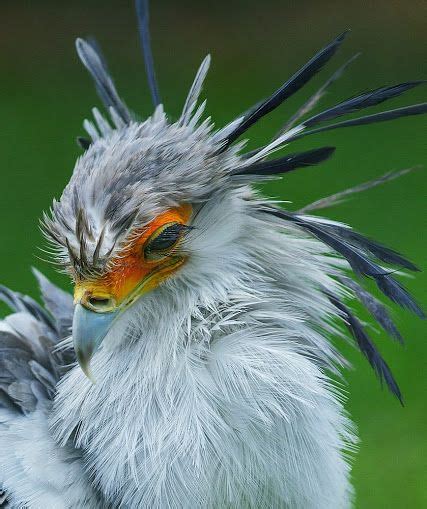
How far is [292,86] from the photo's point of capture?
1.63 meters

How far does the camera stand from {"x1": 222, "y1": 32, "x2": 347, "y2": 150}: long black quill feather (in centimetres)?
161

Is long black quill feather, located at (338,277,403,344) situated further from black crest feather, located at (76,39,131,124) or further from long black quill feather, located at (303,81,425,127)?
black crest feather, located at (76,39,131,124)

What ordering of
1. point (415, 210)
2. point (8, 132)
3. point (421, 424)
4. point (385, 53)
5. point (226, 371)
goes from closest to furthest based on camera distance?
point (226, 371)
point (421, 424)
point (415, 210)
point (8, 132)
point (385, 53)

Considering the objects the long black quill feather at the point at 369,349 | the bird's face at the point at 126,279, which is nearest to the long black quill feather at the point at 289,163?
the bird's face at the point at 126,279

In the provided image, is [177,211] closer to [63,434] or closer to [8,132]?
[63,434]

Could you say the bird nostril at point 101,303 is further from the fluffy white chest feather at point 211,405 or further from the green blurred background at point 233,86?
the green blurred background at point 233,86

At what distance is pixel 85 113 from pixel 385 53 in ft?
5.59

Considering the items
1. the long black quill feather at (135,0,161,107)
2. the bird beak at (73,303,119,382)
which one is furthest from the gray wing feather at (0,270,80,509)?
the long black quill feather at (135,0,161,107)

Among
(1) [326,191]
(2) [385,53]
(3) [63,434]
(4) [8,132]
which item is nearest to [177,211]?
(3) [63,434]

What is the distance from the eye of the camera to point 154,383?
1.62 meters

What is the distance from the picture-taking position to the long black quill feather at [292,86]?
1.61m

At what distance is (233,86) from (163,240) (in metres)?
4.10

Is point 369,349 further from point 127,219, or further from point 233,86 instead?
point 233,86

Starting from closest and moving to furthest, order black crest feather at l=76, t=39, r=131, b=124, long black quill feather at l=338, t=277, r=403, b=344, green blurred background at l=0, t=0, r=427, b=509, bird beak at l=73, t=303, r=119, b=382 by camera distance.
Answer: bird beak at l=73, t=303, r=119, b=382 → long black quill feather at l=338, t=277, r=403, b=344 → black crest feather at l=76, t=39, r=131, b=124 → green blurred background at l=0, t=0, r=427, b=509
